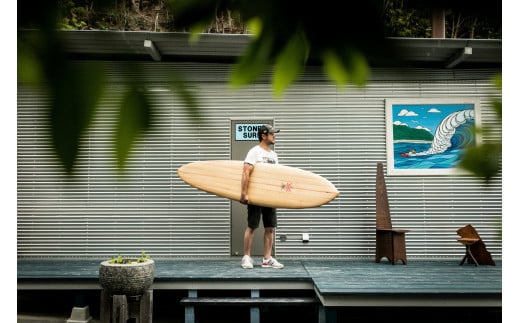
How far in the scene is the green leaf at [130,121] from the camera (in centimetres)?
43

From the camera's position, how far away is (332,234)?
611cm

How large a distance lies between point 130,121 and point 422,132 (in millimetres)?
6103

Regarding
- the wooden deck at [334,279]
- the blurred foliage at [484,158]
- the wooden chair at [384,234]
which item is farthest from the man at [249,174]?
the blurred foliage at [484,158]

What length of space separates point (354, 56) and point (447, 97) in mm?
6153

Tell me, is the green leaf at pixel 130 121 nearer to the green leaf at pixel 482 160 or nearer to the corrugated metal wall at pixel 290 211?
the green leaf at pixel 482 160

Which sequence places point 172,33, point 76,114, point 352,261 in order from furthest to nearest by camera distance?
point 352,261, point 172,33, point 76,114

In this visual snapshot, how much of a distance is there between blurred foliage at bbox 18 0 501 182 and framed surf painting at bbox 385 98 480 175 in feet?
19.0

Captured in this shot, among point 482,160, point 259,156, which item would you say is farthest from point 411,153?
point 482,160

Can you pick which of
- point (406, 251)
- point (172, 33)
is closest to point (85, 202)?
point (406, 251)

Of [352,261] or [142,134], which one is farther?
[352,261]

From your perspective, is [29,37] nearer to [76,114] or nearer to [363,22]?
[76,114]

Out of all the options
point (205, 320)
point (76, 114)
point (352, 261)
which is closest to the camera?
point (76, 114)

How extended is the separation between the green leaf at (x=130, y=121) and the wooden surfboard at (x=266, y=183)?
4.42 m

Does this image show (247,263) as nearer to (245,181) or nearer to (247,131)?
(245,181)
